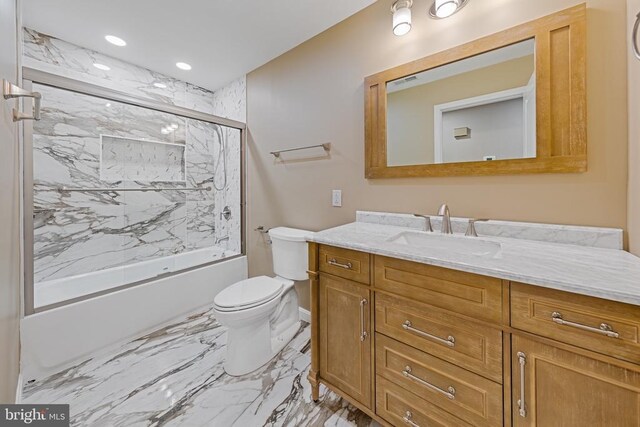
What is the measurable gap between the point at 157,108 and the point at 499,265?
2.46m

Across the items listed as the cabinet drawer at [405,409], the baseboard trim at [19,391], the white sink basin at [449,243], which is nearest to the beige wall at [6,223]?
the baseboard trim at [19,391]

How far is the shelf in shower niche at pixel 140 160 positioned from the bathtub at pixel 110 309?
909 mm

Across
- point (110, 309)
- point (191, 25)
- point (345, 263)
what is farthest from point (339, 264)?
point (191, 25)

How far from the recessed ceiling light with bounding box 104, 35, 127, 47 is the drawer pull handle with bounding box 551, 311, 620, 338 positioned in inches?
126

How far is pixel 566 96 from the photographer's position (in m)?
1.13

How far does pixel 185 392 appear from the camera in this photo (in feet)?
4.83

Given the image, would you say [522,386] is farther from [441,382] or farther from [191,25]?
[191,25]

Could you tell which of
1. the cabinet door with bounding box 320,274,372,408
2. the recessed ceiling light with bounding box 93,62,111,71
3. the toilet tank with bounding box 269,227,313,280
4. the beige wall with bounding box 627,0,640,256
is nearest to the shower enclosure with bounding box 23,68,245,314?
the recessed ceiling light with bounding box 93,62,111,71

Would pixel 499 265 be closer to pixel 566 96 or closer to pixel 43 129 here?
pixel 566 96

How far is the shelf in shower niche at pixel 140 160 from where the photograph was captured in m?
2.46

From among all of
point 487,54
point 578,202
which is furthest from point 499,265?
point 487,54

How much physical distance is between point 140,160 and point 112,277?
46.9 inches

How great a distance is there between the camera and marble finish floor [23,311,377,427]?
1303mm

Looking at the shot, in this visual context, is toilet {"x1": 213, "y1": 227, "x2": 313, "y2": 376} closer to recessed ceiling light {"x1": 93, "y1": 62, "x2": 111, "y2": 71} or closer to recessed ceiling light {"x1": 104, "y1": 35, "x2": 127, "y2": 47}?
recessed ceiling light {"x1": 104, "y1": 35, "x2": 127, "y2": 47}
